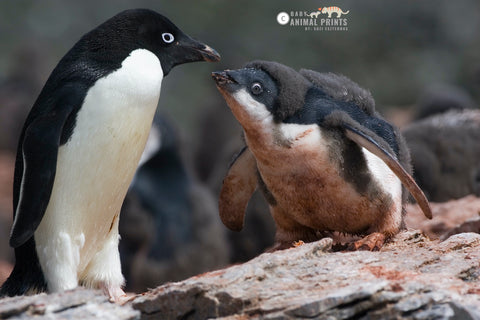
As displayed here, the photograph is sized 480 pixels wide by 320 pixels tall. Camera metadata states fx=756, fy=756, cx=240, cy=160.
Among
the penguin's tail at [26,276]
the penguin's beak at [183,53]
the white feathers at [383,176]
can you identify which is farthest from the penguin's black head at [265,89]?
the penguin's tail at [26,276]

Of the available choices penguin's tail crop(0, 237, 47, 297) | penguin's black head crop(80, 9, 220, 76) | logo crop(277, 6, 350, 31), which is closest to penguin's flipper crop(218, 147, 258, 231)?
penguin's black head crop(80, 9, 220, 76)

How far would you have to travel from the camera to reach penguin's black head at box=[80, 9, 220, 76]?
376 cm

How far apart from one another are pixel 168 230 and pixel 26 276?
4.82 m

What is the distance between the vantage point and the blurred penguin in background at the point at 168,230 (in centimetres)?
819

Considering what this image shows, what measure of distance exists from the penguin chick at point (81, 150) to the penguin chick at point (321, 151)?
1.47 ft

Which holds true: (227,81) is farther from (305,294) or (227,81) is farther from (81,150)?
(305,294)

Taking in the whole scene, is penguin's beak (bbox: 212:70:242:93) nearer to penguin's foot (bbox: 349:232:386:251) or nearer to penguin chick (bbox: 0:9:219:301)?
penguin chick (bbox: 0:9:219:301)

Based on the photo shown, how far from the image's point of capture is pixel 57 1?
18141mm

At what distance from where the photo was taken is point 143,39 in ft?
12.5

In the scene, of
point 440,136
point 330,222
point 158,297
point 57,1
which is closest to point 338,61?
point 57,1

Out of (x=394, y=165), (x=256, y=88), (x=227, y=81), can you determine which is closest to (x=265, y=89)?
(x=256, y=88)

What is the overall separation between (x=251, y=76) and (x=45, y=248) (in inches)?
51.4

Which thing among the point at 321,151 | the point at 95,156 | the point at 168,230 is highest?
the point at 95,156

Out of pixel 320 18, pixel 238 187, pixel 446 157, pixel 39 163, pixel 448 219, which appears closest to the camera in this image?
pixel 39 163
